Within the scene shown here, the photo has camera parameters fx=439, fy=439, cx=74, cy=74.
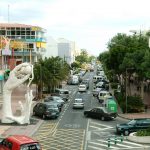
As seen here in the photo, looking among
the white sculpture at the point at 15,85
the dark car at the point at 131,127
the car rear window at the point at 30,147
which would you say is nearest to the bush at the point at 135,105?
the dark car at the point at 131,127

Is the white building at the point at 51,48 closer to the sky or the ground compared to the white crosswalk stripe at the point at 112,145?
closer to the sky

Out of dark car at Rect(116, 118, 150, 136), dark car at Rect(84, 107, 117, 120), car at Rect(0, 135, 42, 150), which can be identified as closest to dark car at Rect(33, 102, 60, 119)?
dark car at Rect(84, 107, 117, 120)

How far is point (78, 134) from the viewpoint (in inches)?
1531

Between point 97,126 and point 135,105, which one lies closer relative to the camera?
point 97,126

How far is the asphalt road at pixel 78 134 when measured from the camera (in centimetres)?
3306

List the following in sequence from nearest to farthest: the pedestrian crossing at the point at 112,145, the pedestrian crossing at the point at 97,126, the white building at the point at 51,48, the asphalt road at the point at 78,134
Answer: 1. the pedestrian crossing at the point at 112,145
2. the asphalt road at the point at 78,134
3. the pedestrian crossing at the point at 97,126
4. the white building at the point at 51,48

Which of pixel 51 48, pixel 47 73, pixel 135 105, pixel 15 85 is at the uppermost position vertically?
pixel 51 48

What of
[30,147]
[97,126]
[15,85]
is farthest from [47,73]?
[30,147]

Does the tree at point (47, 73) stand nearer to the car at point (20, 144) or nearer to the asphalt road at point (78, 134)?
the asphalt road at point (78, 134)

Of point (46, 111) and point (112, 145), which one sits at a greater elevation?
point (46, 111)

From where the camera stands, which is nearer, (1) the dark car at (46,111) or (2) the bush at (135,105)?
(1) the dark car at (46,111)

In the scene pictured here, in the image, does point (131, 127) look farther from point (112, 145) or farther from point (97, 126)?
point (112, 145)

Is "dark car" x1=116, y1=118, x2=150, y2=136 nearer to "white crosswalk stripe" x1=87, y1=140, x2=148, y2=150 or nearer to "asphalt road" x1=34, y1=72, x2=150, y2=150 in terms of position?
"asphalt road" x1=34, y1=72, x2=150, y2=150

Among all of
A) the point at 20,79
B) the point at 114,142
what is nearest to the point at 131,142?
the point at 114,142
